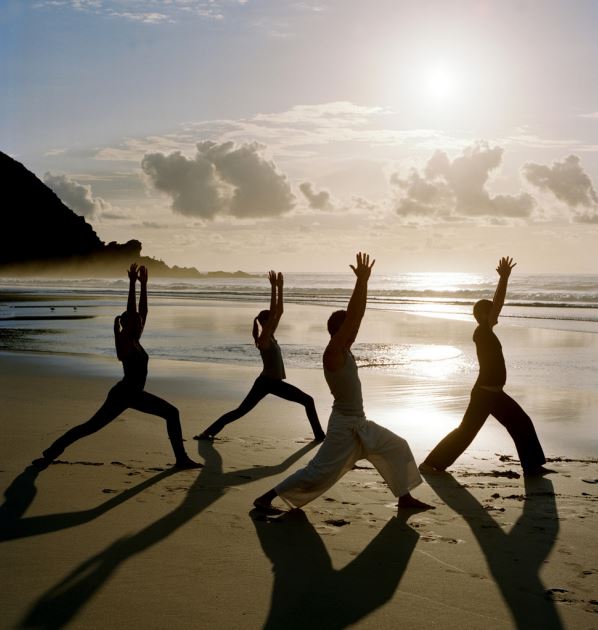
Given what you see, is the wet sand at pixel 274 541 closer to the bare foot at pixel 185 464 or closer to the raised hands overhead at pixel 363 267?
the bare foot at pixel 185 464

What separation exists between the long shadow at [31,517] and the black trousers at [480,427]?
2.79 m

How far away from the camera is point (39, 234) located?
152 metres

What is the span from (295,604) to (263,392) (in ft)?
15.8

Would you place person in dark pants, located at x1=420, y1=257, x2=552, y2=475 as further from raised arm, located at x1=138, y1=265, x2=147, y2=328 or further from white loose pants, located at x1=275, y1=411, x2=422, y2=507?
raised arm, located at x1=138, y1=265, x2=147, y2=328

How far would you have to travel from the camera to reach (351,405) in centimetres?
596

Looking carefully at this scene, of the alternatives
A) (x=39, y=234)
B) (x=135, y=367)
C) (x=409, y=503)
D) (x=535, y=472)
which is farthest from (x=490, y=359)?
(x=39, y=234)

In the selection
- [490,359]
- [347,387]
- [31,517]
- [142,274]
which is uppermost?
[142,274]

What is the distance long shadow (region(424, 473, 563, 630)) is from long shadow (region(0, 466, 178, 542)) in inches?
110

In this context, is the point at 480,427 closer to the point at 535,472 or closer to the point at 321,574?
the point at 535,472

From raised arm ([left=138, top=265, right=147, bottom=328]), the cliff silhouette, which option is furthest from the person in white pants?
the cliff silhouette

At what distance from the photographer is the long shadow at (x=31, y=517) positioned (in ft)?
18.5

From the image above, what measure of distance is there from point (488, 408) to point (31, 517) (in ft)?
14.3

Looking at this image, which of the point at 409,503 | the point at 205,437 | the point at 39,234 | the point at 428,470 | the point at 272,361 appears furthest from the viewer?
the point at 39,234

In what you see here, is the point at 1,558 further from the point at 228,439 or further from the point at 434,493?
the point at 228,439
